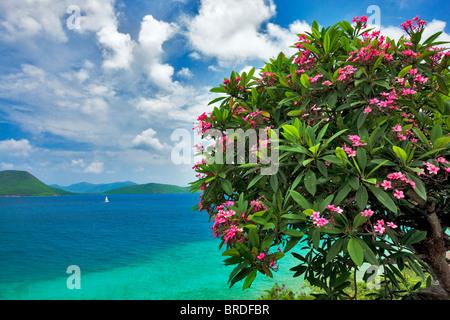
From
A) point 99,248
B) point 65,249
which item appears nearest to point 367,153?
point 99,248

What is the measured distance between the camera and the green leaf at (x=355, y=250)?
1971 mm

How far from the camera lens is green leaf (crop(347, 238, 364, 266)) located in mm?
1971

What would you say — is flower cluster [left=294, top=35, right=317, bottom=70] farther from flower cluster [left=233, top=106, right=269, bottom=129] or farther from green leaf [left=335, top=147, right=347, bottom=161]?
green leaf [left=335, top=147, right=347, bottom=161]

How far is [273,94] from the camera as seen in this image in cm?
301

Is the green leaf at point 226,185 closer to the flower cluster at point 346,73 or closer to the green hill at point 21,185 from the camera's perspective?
the flower cluster at point 346,73

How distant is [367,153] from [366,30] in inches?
73.4

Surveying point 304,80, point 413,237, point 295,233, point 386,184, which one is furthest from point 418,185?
point 304,80

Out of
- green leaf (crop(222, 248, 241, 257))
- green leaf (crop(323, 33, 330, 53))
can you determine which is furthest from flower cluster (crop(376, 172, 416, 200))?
green leaf (crop(323, 33, 330, 53))

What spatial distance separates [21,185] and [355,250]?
213 meters

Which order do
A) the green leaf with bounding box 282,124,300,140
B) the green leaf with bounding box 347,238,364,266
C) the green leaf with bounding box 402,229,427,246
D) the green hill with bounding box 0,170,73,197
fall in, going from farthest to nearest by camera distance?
1. the green hill with bounding box 0,170,73,197
2. the green leaf with bounding box 402,229,427,246
3. the green leaf with bounding box 282,124,300,140
4. the green leaf with bounding box 347,238,364,266

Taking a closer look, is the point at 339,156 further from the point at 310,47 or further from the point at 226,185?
the point at 310,47

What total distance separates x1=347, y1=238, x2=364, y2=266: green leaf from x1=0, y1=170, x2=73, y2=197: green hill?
206 metres

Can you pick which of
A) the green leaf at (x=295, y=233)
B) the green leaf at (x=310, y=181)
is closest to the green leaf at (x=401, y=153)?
the green leaf at (x=310, y=181)
